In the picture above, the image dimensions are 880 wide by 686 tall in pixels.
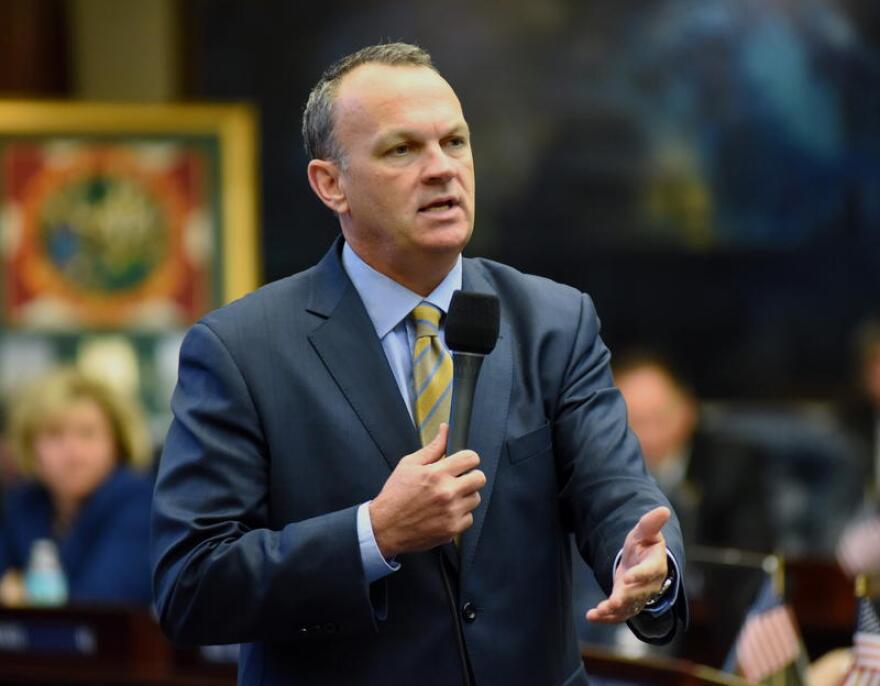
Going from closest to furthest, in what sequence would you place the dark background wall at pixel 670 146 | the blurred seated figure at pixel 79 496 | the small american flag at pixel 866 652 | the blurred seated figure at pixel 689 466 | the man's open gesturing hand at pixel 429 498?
1. the man's open gesturing hand at pixel 429 498
2. the small american flag at pixel 866 652
3. the blurred seated figure at pixel 79 496
4. the blurred seated figure at pixel 689 466
5. the dark background wall at pixel 670 146

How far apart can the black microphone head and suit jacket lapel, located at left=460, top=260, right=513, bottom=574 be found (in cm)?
11

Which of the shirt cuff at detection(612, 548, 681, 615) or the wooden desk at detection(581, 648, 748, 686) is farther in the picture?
the wooden desk at detection(581, 648, 748, 686)

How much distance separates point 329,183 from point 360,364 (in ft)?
0.97

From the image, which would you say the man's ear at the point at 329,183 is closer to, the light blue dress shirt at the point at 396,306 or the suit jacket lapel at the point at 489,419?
the light blue dress shirt at the point at 396,306

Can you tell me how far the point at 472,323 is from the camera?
2.30 m

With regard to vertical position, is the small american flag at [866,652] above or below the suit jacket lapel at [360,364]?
below

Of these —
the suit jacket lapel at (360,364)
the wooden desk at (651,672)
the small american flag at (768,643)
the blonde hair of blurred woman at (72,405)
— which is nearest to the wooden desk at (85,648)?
the blonde hair of blurred woman at (72,405)

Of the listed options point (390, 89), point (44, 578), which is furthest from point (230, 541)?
point (44, 578)

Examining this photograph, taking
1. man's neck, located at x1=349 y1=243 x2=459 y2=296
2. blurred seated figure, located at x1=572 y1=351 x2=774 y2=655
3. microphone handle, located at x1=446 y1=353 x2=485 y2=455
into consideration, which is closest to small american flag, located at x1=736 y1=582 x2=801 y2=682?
man's neck, located at x1=349 y1=243 x2=459 y2=296

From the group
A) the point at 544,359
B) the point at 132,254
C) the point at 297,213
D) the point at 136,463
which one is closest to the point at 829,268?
the point at 297,213

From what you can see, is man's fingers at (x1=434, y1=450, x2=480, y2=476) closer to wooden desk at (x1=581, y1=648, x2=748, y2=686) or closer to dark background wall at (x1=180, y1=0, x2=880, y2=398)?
wooden desk at (x1=581, y1=648, x2=748, y2=686)

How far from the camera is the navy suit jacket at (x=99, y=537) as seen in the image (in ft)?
17.1

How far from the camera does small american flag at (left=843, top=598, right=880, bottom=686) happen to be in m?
3.11

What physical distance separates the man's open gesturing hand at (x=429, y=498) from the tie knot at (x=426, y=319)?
0.28 metres
